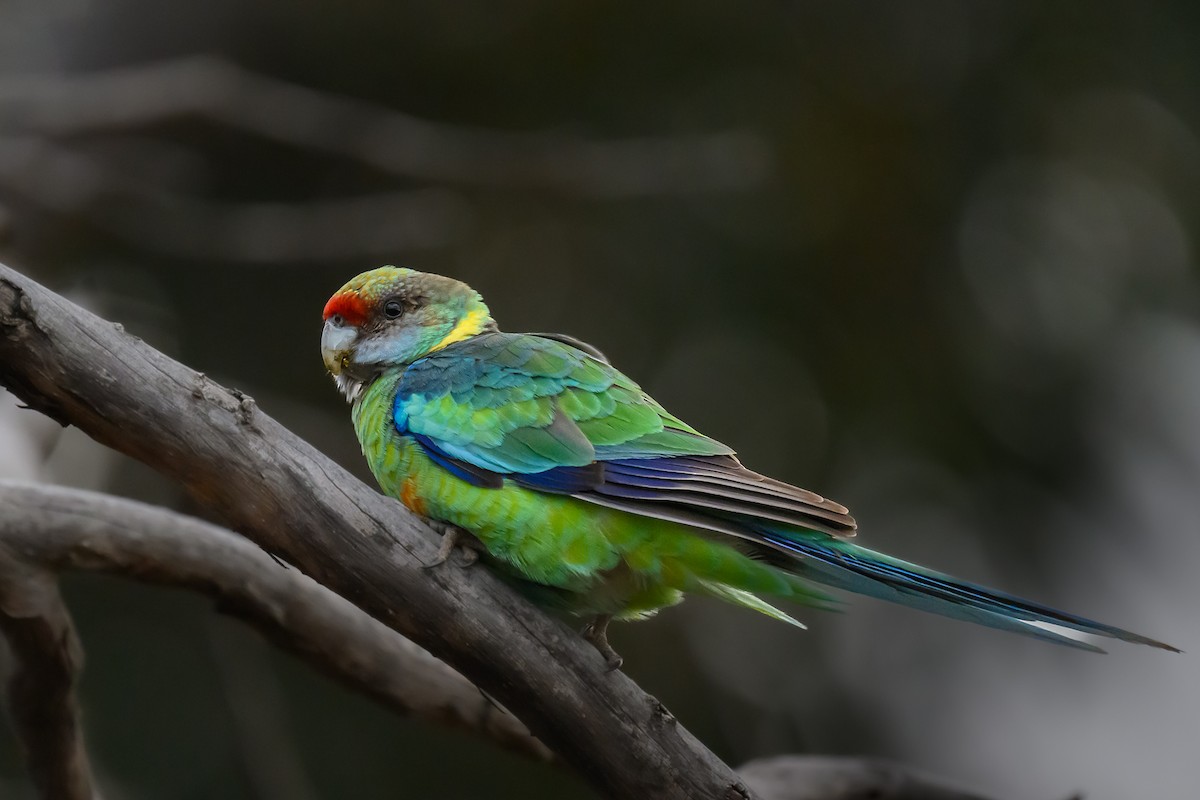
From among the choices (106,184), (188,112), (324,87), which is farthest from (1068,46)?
(106,184)

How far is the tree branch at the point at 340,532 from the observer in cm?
227

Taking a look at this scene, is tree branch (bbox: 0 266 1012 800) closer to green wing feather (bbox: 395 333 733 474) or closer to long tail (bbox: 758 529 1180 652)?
green wing feather (bbox: 395 333 733 474)

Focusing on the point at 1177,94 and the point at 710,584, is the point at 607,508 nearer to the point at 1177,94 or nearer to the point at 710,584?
the point at 710,584

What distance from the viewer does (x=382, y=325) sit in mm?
3473

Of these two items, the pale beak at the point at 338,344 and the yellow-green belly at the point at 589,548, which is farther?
the pale beak at the point at 338,344

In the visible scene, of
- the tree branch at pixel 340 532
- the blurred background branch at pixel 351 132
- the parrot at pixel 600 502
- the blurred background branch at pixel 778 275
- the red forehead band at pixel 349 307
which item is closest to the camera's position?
the tree branch at pixel 340 532

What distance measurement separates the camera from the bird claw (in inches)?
106

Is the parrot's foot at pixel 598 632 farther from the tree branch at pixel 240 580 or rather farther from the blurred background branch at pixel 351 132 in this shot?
the blurred background branch at pixel 351 132

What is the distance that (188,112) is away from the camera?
5.79 m

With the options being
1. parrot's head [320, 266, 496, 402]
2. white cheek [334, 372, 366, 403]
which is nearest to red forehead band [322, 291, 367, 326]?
parrot's head [320, 266, 496, 402]

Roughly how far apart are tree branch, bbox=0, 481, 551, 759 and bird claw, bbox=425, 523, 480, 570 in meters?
0.85

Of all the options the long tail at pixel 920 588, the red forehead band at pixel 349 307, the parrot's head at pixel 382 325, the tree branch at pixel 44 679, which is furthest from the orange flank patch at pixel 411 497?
the tree branch at pixel 44 679

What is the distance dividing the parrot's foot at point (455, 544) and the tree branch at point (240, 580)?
32.1 inches

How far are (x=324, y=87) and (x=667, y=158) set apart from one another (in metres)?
2.33
